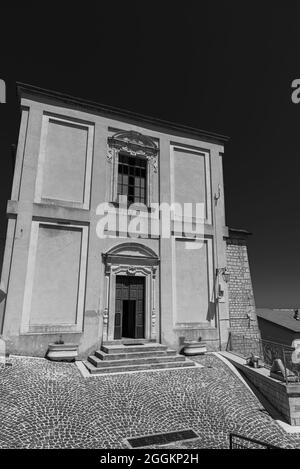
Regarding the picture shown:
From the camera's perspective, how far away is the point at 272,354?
10.2 meters

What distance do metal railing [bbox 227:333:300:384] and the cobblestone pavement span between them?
43.3 inches

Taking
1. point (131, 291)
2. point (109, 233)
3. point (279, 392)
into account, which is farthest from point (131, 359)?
point (109, 233)

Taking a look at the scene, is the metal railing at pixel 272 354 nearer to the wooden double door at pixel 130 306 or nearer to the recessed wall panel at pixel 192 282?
the recessed wall panel at pixel 192 282

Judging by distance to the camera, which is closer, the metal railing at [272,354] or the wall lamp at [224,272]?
the metal railing at [272,354]

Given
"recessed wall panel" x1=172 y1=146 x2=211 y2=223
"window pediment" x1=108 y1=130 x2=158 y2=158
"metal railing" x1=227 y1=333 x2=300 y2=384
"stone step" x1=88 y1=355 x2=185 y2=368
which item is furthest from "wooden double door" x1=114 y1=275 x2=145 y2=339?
"window pediment" x1=108 y1=130 x2=158 y2=158

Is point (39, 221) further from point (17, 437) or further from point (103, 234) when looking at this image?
point (17, 437)

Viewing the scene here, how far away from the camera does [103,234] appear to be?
11.7 metres

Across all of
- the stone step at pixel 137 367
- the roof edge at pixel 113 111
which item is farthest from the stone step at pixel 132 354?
the roof edge at pixel 113 111

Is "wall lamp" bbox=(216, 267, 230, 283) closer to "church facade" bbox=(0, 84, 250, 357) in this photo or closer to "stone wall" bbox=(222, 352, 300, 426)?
"church facade" bbox=(0, 84, 250, 357)

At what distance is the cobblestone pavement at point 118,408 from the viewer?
18.1ft

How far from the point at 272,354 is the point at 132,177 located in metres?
9.40

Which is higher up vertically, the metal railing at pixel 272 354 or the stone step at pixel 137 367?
the metal railing at pixel 272 354

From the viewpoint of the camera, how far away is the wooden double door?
1168 cm

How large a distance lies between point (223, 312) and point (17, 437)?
972cm
